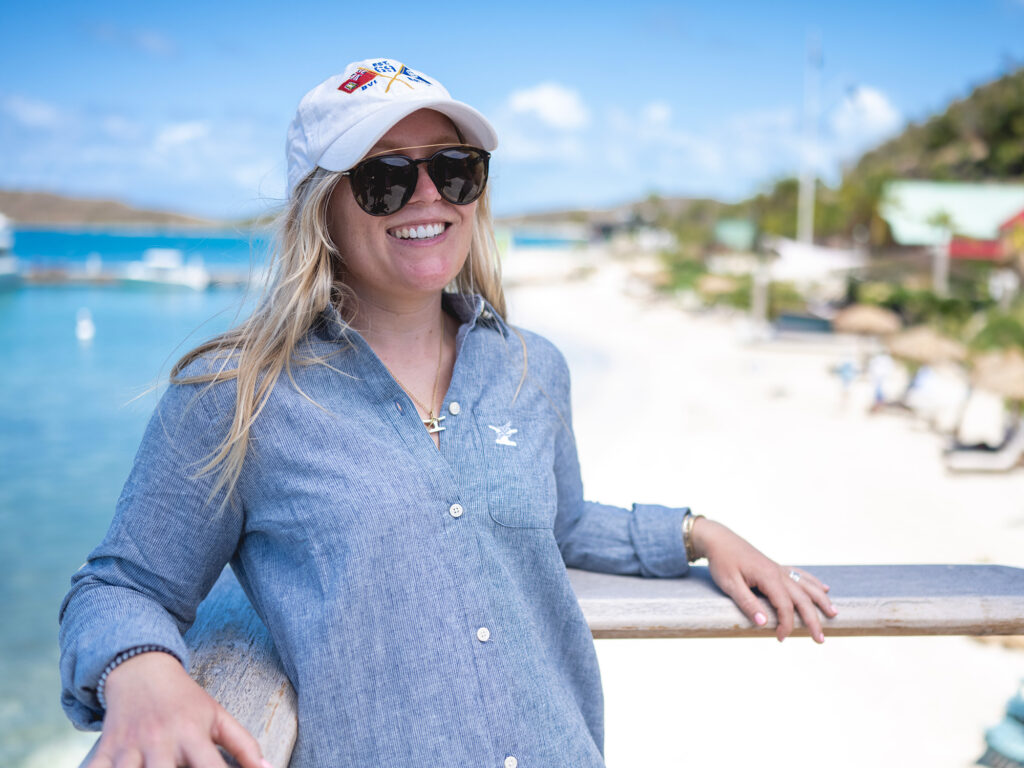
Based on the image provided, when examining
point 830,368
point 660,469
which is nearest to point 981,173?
point 830,368

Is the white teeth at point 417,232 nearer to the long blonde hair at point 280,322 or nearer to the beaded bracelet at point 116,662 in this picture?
the long blonde hair at point 280,322

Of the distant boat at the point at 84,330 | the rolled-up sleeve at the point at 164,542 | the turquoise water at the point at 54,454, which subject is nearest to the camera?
the rolled-up sleeve at the point at 164,542

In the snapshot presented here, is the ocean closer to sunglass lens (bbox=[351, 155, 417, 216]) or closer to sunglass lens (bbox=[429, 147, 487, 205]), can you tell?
sunglass lens (bbox=[351, 155, 417, 216])

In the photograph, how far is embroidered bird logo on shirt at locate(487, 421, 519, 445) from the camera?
51.1 inches

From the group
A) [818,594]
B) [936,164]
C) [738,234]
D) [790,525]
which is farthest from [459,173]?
[936,164]

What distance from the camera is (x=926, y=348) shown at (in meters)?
14.1

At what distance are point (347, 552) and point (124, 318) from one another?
1871 inches

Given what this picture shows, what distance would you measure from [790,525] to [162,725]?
31.4ft

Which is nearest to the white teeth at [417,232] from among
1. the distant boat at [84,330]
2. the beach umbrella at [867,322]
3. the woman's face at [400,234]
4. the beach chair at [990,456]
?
the woman's face at [400,234]

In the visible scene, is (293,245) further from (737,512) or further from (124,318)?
(124,318)

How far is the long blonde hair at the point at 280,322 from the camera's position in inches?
44.4

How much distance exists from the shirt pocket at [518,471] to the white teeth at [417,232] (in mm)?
301

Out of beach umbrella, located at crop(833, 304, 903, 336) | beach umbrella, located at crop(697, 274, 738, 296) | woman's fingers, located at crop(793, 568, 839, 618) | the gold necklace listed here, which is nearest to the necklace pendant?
the gold necklace

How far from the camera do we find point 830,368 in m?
19.3
